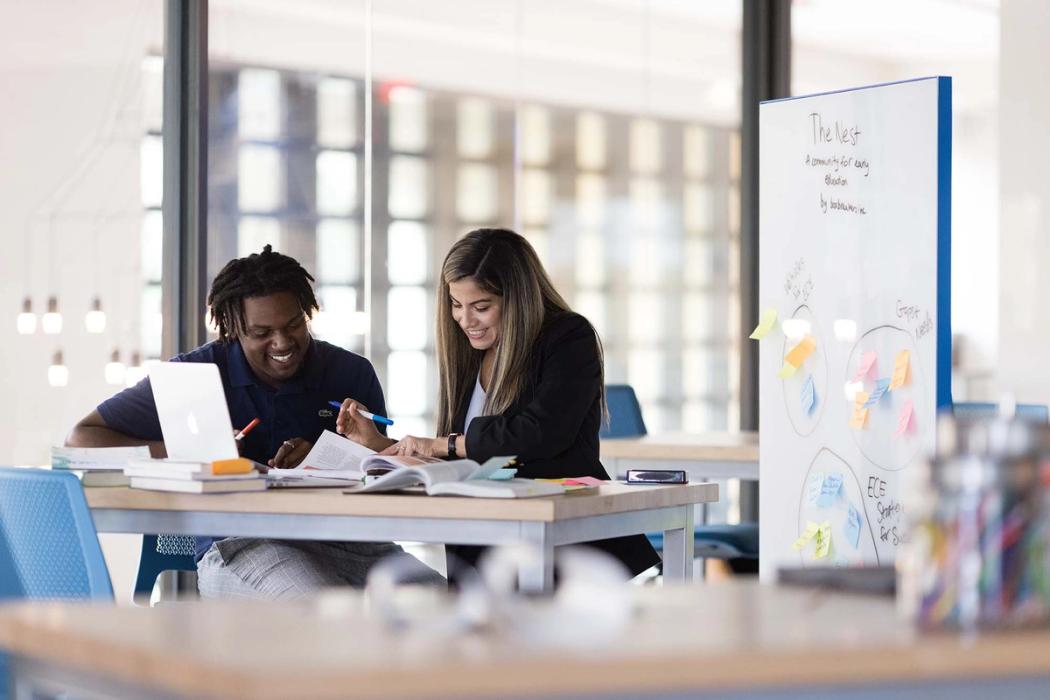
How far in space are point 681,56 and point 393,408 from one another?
78.4 inches

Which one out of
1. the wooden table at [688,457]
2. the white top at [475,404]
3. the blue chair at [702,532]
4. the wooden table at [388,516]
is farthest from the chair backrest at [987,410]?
the wooden table at [388,516]

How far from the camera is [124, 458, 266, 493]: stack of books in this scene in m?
2.84

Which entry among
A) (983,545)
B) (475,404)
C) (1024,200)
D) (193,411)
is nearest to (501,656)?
(983,545)

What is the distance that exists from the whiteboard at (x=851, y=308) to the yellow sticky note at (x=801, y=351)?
1 centimetres

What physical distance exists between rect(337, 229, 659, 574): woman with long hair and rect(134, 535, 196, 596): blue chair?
1.77 ft

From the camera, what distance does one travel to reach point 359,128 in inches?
201

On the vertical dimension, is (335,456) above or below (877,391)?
below

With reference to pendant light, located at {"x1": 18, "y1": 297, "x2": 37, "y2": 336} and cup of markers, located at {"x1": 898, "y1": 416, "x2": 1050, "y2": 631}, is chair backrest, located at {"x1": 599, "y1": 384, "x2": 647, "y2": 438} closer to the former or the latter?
pendant light, located at {"x1": 18, "y1": 297, "x2": 37, "y2": 336}

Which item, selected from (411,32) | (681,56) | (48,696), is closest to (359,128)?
(411,32)

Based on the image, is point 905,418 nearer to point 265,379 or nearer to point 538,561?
point 538,561

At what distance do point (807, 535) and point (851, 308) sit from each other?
598 millimetres

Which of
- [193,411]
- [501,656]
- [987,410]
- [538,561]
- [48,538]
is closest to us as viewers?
[501,656]

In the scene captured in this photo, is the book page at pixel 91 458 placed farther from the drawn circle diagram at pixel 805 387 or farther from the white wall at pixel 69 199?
the drawn circle diagram at pixel 805 387

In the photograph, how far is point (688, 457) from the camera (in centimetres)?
446
